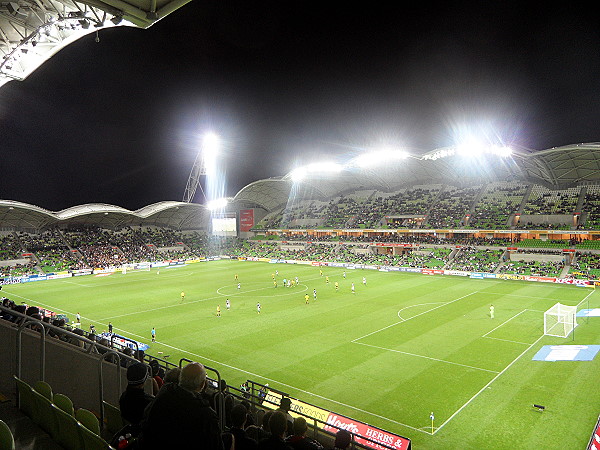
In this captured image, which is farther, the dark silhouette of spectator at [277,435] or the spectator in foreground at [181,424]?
the dark silhouette of spectator at [277,435]

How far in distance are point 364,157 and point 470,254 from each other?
69.4 ft

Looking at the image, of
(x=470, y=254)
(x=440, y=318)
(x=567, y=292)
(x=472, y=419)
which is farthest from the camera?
(x=470, y=254)

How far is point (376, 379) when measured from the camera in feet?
64.1

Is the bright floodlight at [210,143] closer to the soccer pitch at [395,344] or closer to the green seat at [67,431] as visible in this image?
the soccer pitch at [395,344]

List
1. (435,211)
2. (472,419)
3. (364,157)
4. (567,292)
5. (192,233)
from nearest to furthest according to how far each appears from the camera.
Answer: (472,419) → (567,292) → (364,157) → (435,211) → (192,233)

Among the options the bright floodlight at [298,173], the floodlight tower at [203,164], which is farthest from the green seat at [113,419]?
the floodlight tower at [203,164]

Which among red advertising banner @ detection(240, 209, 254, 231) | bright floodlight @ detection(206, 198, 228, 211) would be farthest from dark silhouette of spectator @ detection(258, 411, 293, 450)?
red advertising banner @ detection(240, 209, 254, 231)

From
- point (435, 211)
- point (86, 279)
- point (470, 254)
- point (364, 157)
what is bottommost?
point (86, 279)

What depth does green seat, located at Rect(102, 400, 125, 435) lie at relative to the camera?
6586 millimetres

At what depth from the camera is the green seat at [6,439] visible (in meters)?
4.05

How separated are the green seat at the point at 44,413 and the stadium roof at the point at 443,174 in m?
52.1

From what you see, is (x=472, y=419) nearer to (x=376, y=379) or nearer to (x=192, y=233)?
(x=376, y=379)

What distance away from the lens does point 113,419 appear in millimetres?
6754

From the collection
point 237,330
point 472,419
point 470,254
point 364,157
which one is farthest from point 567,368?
point 364,157
